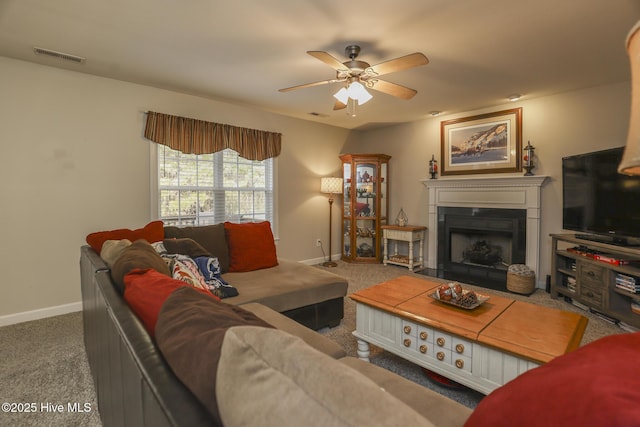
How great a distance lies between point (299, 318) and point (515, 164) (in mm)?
3686

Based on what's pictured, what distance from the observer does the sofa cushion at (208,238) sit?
2887mm

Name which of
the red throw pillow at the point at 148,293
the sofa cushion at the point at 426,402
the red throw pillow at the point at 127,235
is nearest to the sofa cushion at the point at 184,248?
the red throw pillow at the point at 127,235

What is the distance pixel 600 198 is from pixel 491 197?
130 cm

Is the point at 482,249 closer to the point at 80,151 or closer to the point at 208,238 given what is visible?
the point at 208,238

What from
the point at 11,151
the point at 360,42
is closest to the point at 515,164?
the point at 360,42

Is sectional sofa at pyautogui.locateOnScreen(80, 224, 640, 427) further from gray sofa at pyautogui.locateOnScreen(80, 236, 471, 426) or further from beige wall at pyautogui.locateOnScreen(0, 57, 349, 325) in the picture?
beige wall at pyautogui.locateOnScreen(0, 57, 349, 325)

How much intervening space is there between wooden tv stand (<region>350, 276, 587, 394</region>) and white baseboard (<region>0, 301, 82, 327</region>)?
304cm

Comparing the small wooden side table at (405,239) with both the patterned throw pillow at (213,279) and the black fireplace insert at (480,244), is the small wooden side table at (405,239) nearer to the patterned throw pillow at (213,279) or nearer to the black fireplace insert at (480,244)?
the black fireplace insert at (480,244)

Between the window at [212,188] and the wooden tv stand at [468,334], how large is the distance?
275 centimetres

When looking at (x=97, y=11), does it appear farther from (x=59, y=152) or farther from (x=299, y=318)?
(x=299, y=318)

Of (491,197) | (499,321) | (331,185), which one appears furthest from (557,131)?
(499,321)

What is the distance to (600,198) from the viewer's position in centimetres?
322

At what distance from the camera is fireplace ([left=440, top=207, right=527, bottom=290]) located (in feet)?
13.9

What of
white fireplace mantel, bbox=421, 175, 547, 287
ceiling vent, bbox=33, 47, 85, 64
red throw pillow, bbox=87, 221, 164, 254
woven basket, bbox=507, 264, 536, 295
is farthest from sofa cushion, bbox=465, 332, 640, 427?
white fireplace mantel, bbox=421, 175, 547, 287
